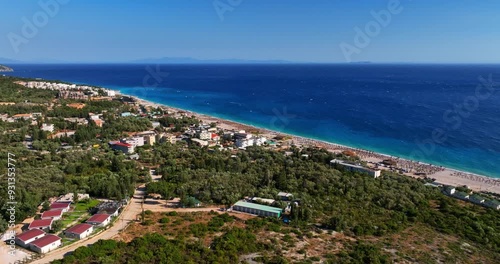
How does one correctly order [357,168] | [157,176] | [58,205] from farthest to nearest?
[357,168]
[157,176]
[58,205]

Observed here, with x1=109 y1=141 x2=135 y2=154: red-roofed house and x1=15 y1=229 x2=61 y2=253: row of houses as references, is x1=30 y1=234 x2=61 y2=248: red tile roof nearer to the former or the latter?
x1=15 y1=229 x2=61 y2=253: row of houses

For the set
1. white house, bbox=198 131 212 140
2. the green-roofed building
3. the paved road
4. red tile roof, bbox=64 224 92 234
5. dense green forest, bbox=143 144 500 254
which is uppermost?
white house, bbox=198 131 212 140

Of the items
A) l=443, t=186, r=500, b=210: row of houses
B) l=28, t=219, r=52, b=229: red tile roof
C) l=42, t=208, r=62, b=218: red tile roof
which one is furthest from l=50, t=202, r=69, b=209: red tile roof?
l=443, t=186, r=500, b=210: row of houses
